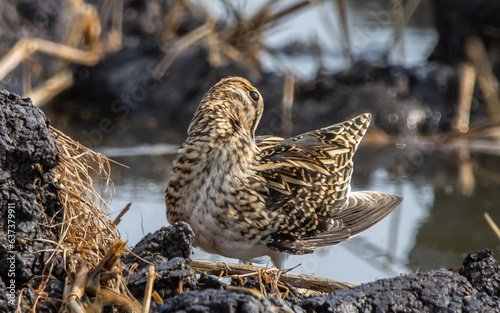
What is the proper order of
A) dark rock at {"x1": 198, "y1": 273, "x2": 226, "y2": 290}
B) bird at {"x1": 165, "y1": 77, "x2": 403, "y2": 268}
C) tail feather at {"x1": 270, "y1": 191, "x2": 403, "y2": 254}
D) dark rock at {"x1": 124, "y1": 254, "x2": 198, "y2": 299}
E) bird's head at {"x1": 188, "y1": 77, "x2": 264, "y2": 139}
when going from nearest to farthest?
dark rock at {"x1": 124, "y1": 254, "x2": 198, "y2": 299}, dark rock at {"x1": 198, "y1": 273, "x2": 226, "y2": 290}, bird at {"x1": 165, "y1": 77, "x2": 403, "y2": 268}, bird's head at {"x1": 188, "y1": 77, "x2": 264, "y2": 139}, tail feather at {"x1": 270, "y1": 191, "x2": 403, "y2": 254}

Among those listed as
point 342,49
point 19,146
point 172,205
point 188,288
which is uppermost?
point 342,49

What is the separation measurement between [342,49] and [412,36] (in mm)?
2201

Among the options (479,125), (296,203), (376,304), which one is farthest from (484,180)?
(376,304)

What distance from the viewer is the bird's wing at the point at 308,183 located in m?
4.40

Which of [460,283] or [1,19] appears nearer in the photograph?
[460,283]

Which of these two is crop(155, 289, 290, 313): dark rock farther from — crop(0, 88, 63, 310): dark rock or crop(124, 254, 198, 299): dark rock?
crop(0, 88, 63, 310): dark rock

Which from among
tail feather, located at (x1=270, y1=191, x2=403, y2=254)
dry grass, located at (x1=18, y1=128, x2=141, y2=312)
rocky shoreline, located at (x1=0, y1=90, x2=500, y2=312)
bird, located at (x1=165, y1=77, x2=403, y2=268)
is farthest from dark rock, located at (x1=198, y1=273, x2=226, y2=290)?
tail feather, located at (x1=270, y1=191, x2=403, y2=254)

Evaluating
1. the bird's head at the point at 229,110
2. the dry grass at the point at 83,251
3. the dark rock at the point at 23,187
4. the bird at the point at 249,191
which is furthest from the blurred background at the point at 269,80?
the dark rock at the point at 23,187

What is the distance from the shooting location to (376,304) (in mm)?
3041

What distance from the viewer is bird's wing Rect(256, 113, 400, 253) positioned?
173 inches

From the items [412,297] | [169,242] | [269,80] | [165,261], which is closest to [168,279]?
[165,261]

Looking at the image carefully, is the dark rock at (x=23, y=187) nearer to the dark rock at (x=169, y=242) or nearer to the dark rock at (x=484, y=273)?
the dark rock at (x=169, y=242)

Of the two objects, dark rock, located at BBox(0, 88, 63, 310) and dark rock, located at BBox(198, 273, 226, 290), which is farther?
dark rock, located at BBox(198, 273, 226, 290)

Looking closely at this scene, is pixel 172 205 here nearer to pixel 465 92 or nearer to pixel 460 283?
pixel 460 283
